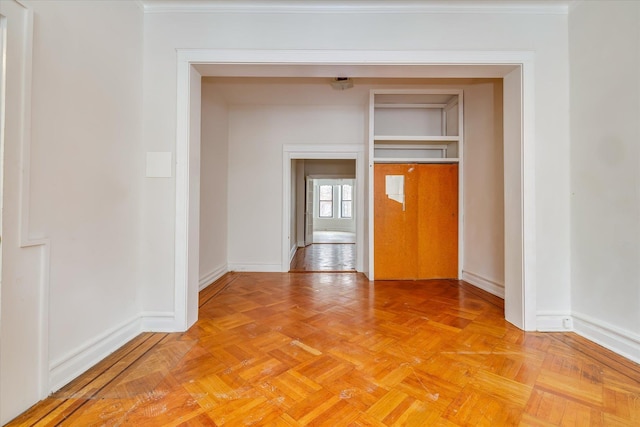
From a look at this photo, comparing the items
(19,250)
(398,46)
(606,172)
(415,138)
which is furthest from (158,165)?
(606,172)

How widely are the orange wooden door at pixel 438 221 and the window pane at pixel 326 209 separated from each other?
924cm

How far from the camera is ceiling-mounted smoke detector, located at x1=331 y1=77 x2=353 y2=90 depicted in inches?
128

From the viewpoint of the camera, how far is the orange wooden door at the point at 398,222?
3895 mm

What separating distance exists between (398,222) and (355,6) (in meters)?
2.65

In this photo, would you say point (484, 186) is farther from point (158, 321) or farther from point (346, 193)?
point (346, 193)

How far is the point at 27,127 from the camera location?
131cm

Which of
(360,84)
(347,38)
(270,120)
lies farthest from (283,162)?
(347,38)

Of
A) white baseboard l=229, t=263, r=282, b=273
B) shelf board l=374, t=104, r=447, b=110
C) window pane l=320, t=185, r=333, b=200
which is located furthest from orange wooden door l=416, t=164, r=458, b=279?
window pane l=320, t=185, r=333, b=200

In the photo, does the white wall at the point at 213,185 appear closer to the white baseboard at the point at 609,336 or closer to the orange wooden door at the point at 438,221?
the orange wooden door at the point at 438,221

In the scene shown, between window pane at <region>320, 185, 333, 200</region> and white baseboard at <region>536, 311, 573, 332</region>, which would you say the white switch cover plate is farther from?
window pane at <region>320, 185, 333, 200</region>

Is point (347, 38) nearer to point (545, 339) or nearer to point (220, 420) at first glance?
point (220, 420)

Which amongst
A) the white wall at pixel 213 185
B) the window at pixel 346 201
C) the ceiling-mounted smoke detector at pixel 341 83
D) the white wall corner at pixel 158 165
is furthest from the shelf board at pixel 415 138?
the window at pixel 346 201

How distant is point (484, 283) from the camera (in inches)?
134

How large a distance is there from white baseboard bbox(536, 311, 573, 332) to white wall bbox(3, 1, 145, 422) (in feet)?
11.0
